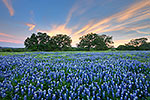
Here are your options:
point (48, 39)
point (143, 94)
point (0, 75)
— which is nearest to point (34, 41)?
point (48, 39)

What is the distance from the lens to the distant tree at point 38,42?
42344 mm

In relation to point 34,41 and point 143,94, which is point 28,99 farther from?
point 34,41

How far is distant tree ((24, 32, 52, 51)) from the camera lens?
42.3 m

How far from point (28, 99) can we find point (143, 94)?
3.08 metres

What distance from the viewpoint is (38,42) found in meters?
47.0

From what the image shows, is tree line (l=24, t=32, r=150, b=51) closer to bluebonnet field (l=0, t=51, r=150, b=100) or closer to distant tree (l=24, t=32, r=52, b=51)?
distant tree (l=24, t=32, r=52, b=51)

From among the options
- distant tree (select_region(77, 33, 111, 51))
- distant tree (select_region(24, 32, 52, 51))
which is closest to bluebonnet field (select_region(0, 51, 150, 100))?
distant tree (select_region(24, 32, 52, 51))

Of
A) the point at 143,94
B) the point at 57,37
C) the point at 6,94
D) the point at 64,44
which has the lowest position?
the point at 143,94

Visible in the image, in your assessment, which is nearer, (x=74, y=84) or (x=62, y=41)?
(x=74, y=84)

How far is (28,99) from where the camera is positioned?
7.75 ft

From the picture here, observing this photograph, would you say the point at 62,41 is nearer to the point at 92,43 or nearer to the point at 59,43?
the point at 59,43

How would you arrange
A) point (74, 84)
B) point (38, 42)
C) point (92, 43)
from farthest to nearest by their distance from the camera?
point (92, 43)
point (38, 42)
point (74, 84)

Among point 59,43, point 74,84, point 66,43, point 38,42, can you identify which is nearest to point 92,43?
point 66,43

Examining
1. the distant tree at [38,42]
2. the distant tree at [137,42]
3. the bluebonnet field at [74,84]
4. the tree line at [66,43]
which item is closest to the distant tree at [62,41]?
the tree line at [66,43]
